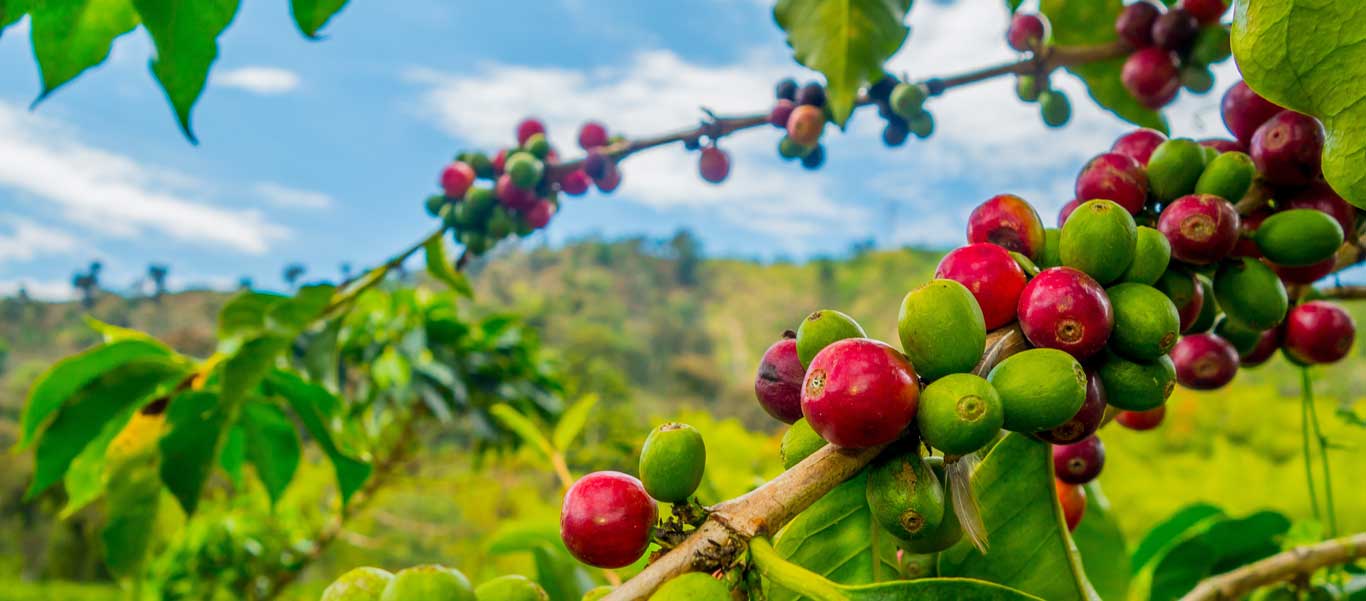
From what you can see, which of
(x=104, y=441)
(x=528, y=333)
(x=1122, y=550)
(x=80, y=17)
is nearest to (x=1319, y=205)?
(x=1122, y=550)

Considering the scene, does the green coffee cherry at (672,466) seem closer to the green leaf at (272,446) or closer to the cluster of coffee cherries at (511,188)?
the cluster of coffee cherries at (511,188)

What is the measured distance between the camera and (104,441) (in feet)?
4.76

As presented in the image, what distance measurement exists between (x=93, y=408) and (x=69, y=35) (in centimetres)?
67

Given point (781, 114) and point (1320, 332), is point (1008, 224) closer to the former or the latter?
point (1320, 332)

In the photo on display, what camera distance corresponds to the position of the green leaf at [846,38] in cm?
96

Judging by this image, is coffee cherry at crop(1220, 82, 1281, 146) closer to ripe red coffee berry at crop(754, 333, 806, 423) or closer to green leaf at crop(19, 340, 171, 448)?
ripe red coffee berry at crop(754, 333, 806, 423)

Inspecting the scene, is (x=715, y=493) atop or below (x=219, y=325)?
below

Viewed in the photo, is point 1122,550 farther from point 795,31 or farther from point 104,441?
point 104,441

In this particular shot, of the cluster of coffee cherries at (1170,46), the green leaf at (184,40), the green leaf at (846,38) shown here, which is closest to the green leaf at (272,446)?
the green leaf at (184,40)

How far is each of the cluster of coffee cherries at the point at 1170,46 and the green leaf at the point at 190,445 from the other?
4.42ft

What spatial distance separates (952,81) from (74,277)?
59.5 ft

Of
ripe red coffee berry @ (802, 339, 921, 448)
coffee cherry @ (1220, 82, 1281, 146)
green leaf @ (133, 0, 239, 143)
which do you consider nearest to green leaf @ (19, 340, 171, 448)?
green leaf @ (133, 0, 239, 143)

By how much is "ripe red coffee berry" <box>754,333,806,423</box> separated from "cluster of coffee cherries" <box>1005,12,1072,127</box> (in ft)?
2.89

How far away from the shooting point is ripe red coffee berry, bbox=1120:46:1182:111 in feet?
3.80
